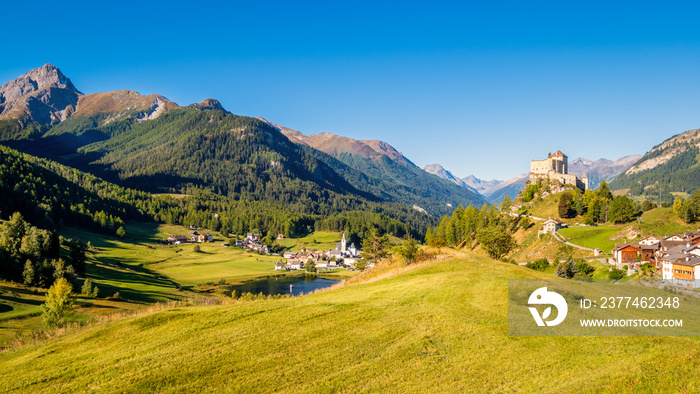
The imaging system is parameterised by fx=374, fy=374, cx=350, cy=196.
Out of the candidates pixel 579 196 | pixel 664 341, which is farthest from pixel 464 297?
pixel 579 196

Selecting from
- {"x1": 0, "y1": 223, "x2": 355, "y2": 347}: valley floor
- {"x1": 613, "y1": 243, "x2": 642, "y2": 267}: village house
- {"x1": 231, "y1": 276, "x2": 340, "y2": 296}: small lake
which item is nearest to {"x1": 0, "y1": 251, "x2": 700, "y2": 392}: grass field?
{"x1": 0, "y1": 223, "x2": 355, "y2": 347}: valley floor

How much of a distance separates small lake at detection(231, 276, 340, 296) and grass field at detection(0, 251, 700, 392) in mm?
79287

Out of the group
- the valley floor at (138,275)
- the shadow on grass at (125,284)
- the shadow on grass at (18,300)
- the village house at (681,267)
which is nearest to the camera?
the valley floor at (138,275)

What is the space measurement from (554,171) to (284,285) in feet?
379

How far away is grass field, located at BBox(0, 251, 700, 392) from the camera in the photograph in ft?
48.9

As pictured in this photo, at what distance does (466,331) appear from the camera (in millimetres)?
19891

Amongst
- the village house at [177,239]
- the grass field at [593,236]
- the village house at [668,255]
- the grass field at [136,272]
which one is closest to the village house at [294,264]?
the grass field at [136,272]

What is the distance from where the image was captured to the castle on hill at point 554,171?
146738 millimetres

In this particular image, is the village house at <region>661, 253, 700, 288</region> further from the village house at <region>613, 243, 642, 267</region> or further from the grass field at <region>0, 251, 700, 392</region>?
the grass field at <region>0, 251, 700, 392</region>

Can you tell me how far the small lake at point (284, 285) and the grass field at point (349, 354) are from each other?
260 feet

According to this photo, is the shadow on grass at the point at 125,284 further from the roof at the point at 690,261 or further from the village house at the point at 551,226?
the village house at the point at 551,226

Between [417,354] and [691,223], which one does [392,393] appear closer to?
[417,354]

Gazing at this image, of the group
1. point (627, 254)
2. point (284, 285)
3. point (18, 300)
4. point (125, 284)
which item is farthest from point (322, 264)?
point (18, 300)

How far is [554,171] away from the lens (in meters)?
152
